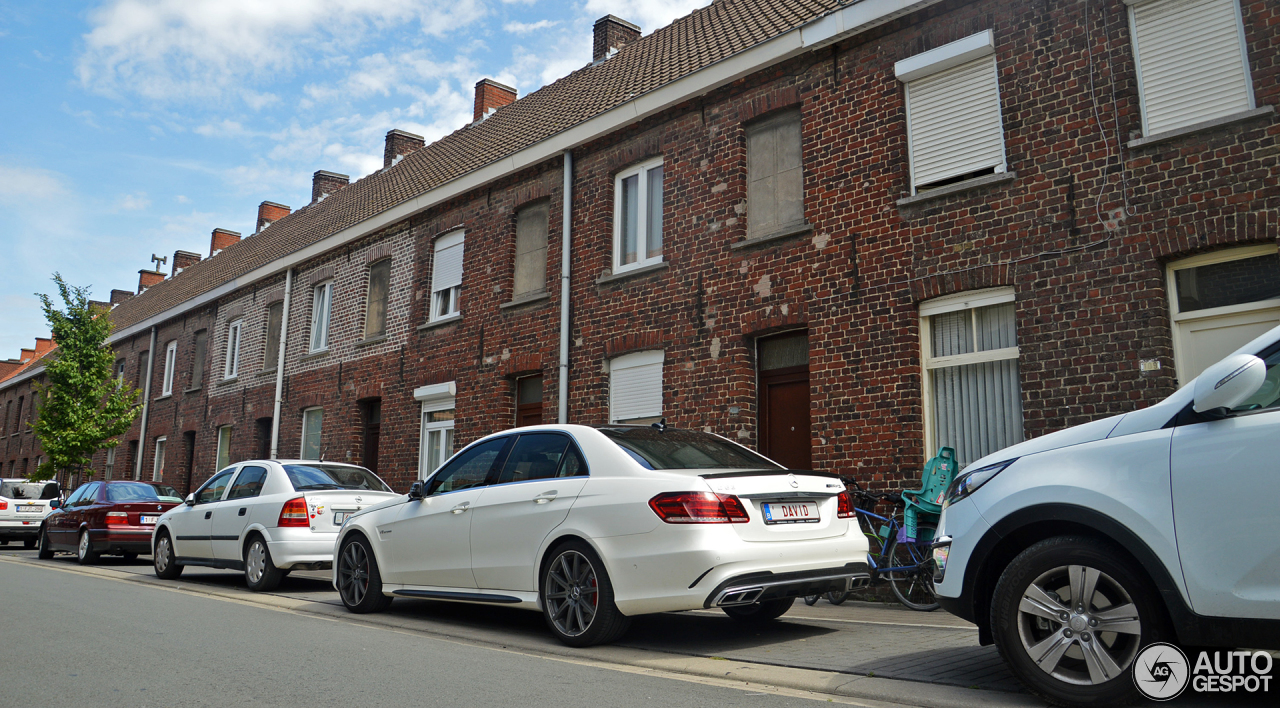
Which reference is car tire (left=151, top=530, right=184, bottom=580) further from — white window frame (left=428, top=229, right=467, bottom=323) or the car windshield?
the car windshield

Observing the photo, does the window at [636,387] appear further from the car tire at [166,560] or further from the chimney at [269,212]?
the chimney at [269,212]

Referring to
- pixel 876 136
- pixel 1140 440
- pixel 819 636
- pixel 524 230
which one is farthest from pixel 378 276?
pixel 1140 440

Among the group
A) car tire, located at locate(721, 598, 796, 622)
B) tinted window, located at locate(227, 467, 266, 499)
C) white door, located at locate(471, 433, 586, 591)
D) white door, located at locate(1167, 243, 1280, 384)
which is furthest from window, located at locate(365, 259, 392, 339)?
white door, located at locate(1167, 243, 1280, 384)

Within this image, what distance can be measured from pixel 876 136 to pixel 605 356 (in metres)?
5.10

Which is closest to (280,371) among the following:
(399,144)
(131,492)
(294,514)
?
(131,492)

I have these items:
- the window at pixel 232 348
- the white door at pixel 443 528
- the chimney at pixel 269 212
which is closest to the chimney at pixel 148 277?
the chimney at pixel 269 212

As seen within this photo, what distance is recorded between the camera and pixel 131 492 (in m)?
16.6

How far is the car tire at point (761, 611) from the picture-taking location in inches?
287

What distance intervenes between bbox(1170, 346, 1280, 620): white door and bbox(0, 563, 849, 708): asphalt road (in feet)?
6.50

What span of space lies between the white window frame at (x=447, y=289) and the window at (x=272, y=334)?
22.7 ft

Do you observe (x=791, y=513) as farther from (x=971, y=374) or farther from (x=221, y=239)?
(x=221, y=239)

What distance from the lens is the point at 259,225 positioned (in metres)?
33.2

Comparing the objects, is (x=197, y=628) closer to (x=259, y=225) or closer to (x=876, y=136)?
(x=876, y=136)

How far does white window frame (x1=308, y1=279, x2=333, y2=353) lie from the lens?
842 inches
